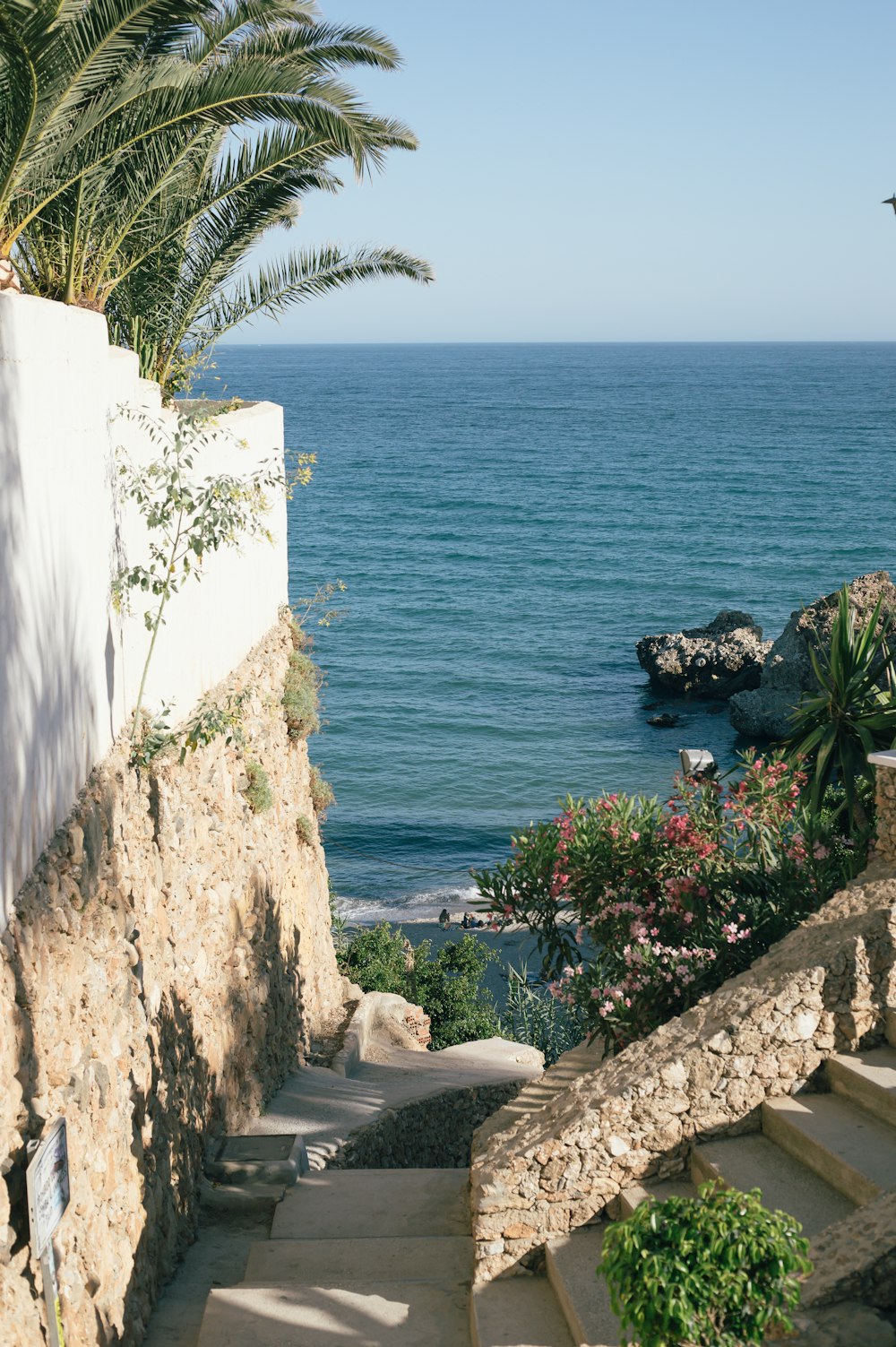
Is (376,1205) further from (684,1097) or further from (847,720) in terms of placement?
(847,720)

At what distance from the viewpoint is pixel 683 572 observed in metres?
62.5

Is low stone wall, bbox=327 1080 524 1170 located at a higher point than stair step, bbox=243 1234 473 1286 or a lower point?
lower

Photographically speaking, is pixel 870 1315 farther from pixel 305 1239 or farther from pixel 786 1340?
pixel 305 1239

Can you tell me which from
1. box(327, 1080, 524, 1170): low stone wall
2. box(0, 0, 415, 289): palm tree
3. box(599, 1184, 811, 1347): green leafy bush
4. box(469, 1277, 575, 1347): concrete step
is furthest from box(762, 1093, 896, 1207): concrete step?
box(0, 0, 415, 289): palm tree

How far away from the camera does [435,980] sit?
1989 cm

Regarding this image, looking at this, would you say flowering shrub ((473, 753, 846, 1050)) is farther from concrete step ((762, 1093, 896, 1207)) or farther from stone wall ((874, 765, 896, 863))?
concrete step ((762, 1093, 896, 1207))

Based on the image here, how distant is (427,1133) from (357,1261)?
18.2ft

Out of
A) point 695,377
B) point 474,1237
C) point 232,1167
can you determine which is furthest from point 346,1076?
point 695,377

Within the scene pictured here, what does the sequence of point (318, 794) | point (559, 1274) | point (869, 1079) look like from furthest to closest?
point (318, 794), point (869, 1079), point (559, 1274)

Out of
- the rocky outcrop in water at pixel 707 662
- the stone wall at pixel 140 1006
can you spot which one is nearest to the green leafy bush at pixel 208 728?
the stone wall at pixel 140 1006

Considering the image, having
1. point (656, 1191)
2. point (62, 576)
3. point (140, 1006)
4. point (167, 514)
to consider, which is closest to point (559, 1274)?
point (656, 1191)

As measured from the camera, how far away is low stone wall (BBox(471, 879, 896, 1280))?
6.90 metres

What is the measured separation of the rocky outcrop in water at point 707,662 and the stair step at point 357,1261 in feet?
120

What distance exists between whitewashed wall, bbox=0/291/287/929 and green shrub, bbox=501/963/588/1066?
10.6 m
